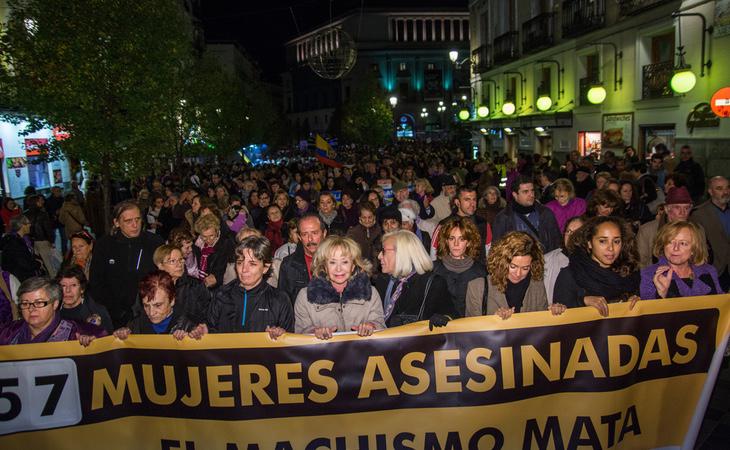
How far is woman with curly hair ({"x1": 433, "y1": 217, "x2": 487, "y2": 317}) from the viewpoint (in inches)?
195

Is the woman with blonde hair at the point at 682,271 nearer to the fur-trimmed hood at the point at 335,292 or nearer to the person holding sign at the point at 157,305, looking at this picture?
the fur-trimmed hood at the point at 335,292

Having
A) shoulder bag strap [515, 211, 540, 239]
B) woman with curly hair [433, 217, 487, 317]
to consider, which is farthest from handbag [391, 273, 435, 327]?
shoulder bag strap [515, 211, 540, 239]

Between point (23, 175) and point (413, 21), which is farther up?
point (413, 21)

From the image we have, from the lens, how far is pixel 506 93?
1191 inches

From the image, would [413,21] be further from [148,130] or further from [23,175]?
[148,130]

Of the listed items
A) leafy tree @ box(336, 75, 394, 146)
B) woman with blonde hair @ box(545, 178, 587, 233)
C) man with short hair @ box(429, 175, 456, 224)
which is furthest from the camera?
leafy tree @ box(336, 75, 394, 146)

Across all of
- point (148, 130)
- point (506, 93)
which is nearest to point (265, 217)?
point (148, 130)

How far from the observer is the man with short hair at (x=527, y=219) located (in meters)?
7.05

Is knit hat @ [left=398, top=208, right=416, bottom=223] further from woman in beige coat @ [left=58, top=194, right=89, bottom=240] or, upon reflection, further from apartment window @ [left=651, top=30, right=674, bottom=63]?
apartment window @ [left=651, top=30, right=674, bottom=63]

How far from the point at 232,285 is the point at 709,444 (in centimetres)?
392

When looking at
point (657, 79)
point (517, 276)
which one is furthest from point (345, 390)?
point (657, 79)

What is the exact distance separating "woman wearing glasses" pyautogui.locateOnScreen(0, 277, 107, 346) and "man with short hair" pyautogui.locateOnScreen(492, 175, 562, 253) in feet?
15.4

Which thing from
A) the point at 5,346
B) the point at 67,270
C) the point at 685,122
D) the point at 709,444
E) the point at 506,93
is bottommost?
the point at 709,444

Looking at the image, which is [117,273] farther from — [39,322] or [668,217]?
[668,217]
